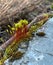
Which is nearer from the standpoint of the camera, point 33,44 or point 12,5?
point 33,44

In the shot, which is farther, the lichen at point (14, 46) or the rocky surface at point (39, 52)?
the lichen at point (14, 46)

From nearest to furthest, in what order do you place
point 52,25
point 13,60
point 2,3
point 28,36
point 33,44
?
point 13,60 → point 33,44 → point 28,36 → point 52,25 → point 2,3

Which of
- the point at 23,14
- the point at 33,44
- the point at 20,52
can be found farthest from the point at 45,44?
the point at 23,14

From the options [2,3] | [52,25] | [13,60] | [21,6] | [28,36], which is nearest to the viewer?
[13,60]

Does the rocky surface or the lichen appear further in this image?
the lichen

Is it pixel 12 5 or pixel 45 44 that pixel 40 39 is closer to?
pixel 45 44

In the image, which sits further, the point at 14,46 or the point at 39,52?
the point at 14,46

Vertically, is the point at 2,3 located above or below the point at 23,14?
above
